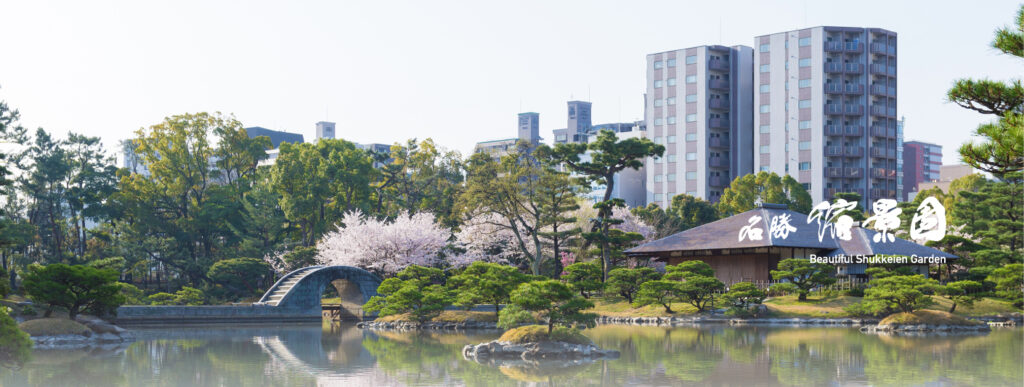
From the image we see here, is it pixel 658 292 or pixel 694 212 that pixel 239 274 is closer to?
pixel 658 292

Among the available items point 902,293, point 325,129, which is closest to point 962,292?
point 902,293

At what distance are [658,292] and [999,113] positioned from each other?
19.1m

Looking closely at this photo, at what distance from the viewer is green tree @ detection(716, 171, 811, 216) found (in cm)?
5181

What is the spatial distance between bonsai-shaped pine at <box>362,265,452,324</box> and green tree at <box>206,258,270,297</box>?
10500mm

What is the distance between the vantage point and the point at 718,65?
222ft

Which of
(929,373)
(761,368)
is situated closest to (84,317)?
(761,368)

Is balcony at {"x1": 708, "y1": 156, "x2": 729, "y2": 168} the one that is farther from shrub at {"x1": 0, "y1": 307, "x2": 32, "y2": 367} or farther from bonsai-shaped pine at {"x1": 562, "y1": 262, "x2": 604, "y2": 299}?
shrub at {"x1": 0, "y1": 307, "x2": 32, "y2": 367}

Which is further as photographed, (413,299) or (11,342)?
(413,299)

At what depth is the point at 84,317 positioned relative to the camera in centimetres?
2383

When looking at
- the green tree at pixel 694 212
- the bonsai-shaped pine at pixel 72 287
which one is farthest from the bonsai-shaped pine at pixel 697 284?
the green tree at pixel 694 212

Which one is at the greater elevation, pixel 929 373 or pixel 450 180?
pixel 450 180

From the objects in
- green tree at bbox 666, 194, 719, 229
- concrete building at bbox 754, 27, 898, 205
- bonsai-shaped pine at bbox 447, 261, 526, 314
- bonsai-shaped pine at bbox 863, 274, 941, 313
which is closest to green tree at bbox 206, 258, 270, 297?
bonsai-shaped pine at bbox 447, 261, 526, 314

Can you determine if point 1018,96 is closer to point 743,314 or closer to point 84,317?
point 743,314

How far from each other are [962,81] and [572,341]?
891 cm
